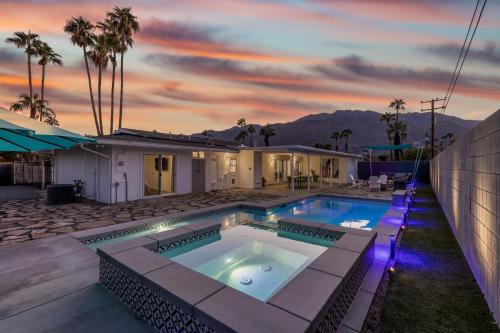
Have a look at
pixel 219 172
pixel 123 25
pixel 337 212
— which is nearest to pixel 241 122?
pixel 123 25

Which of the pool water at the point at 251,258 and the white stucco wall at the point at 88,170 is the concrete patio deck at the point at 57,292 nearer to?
the pool water at the point at 251,258

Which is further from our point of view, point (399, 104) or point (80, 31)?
point (399, 104)

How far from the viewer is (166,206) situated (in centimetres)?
948

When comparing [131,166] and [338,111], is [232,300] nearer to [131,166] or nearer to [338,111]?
[131,166]

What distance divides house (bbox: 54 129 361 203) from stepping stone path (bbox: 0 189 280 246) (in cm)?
106

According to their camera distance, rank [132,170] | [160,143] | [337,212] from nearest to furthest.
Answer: [337,212], [132,170], [160,143]

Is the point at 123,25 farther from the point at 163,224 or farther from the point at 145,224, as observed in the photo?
the point at 145,224

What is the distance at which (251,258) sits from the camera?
18.2ft

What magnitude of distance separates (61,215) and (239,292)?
7781 millimetres

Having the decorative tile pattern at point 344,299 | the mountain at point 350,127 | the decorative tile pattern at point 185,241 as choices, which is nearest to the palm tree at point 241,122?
the decorative tile pattern at point 185,241

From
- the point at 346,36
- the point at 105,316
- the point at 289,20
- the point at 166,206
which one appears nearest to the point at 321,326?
the point at 105,316

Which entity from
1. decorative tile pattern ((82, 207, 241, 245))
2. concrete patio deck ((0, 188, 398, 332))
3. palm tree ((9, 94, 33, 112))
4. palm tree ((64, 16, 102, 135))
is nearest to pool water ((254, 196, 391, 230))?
decorative tile pattern ((82, 207, 241, 245))

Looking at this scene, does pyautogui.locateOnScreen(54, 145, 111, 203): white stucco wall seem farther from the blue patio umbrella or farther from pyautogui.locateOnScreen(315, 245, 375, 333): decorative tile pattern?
pyautogui.locateOnScreen(315, 245, 375, 333): decorative tile pattern

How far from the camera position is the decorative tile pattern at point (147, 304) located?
2.38 m
